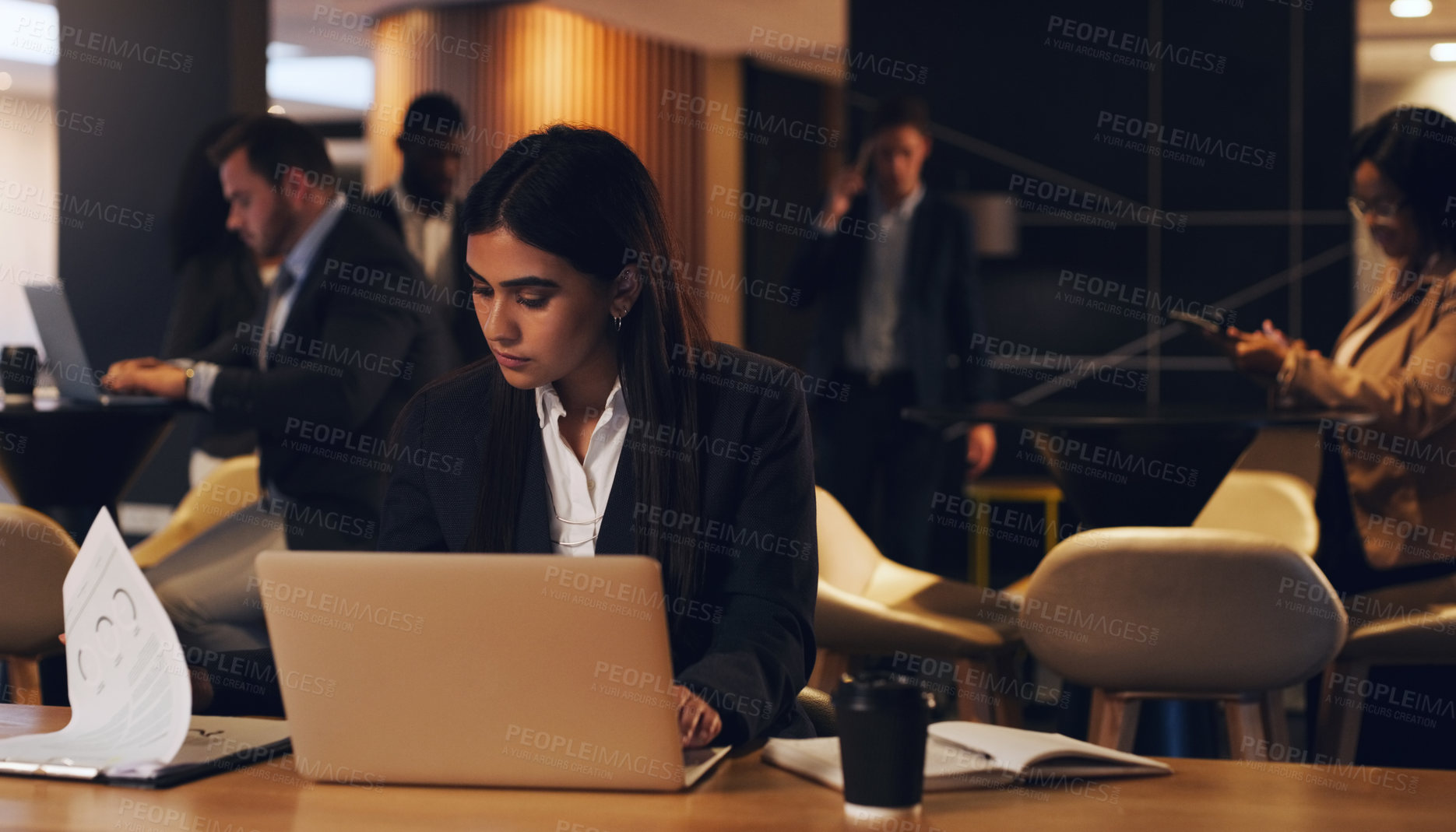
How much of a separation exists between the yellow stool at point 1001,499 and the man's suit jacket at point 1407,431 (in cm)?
331

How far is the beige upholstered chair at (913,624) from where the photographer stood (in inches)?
108

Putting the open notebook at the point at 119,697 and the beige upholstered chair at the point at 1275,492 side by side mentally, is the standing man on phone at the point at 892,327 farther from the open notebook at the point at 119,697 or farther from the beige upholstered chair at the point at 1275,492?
the open notebook at the point at 119,697

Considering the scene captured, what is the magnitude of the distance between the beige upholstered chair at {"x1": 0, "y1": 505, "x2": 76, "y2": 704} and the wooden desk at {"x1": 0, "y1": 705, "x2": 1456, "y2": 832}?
1.24 meters

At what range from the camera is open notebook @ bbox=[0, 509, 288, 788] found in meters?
1.20

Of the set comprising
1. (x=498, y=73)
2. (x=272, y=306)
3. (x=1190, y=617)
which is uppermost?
(x=498, y=73)

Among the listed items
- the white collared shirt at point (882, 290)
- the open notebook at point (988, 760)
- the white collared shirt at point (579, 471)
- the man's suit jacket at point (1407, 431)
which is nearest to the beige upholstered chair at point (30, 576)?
the white collared shirt at point (579, 471)

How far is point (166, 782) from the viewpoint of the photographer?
1.21m

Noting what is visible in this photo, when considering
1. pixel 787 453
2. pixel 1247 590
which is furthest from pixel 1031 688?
pixel 787 453

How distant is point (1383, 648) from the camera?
2662 millimetres

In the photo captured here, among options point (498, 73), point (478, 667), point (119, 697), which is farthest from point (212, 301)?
point (498, 73)

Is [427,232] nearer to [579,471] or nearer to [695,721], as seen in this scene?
[579,471]

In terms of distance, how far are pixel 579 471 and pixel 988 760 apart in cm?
69

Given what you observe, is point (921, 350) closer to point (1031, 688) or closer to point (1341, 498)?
point (1031, 688)

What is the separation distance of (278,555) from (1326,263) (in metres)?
6.03
